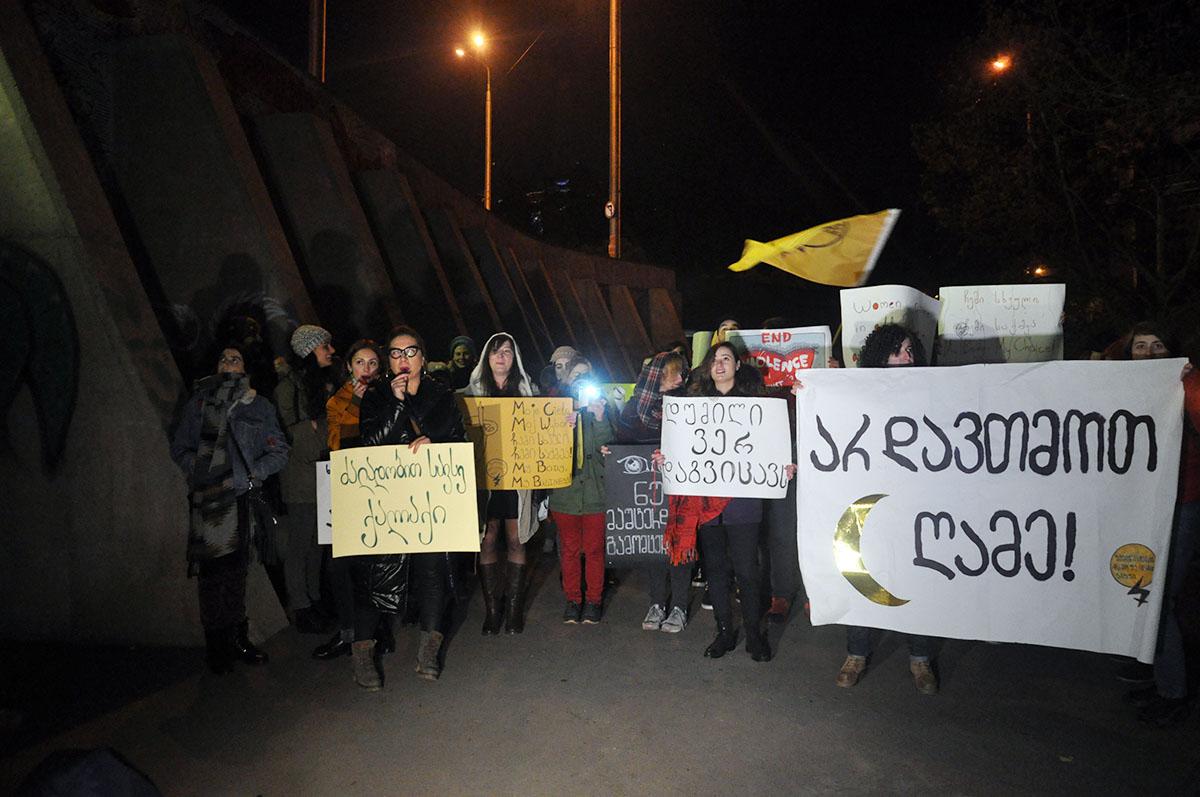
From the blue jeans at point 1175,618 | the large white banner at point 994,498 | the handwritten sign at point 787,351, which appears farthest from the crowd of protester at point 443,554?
the handwritten sign at point 787,351

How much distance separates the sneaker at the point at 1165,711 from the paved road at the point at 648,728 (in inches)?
3.0

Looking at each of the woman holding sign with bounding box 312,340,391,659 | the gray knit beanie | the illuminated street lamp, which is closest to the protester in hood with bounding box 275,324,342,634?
the gray knit beanie

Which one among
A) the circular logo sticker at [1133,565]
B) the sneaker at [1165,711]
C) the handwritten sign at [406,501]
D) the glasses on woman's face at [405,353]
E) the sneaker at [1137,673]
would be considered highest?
the glasses on woman's face at [405,353]

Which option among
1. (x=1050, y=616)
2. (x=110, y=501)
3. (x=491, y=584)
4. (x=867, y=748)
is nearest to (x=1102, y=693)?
(x=1050, y=616)

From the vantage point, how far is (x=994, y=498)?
3.51 meters

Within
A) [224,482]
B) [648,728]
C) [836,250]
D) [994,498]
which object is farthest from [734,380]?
[224,482]

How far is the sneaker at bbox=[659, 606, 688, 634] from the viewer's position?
4.88 metres

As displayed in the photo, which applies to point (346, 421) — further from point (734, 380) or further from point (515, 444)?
point (734, 380)

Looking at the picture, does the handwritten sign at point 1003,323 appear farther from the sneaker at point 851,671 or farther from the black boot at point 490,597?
the black boot at point 490,597

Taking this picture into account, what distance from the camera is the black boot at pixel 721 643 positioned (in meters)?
4.39

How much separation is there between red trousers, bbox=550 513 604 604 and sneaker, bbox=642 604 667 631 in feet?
1.23

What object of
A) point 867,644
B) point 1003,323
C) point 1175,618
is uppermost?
point 1003,323

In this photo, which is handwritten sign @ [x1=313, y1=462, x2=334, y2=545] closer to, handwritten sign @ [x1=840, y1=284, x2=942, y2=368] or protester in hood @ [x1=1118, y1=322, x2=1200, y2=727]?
handwritten sign @ [x1=840, y1=284, x2=942, y2=368]

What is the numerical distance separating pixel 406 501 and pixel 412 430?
40cm
